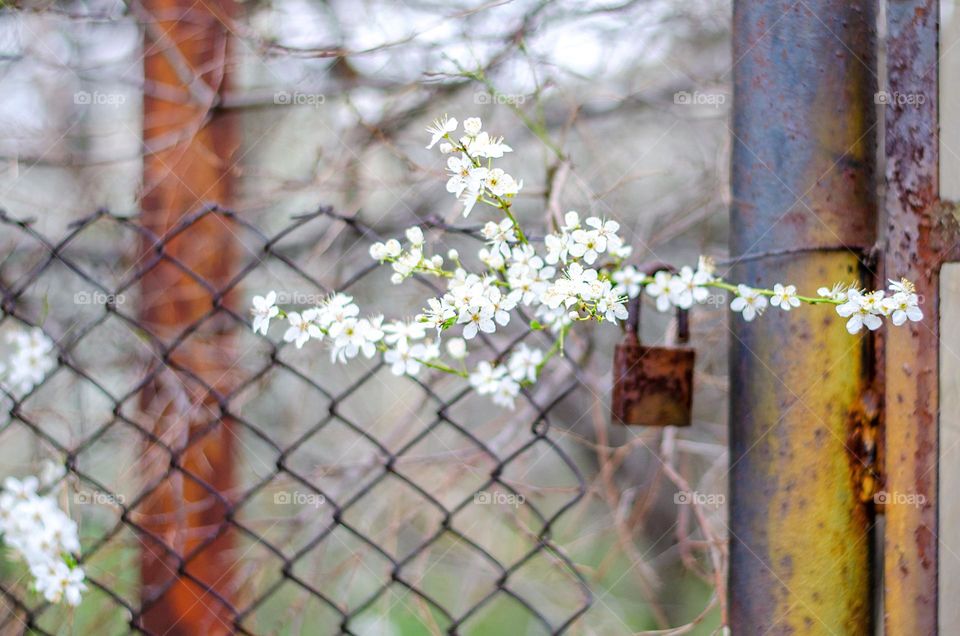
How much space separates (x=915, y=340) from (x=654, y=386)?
1.03 feet

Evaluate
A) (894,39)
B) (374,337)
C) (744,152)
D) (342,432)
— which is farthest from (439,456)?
(894,39)

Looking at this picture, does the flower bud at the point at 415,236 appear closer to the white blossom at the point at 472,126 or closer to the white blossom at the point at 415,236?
the white blossom at the point at 415,236

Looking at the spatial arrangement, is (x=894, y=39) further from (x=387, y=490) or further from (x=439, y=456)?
(x=387, y=490)

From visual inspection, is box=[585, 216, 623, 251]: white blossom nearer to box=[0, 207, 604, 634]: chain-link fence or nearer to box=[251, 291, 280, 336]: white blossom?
box=[251, 291, 280, 336]: white blossom

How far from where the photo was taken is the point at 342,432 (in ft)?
9.84

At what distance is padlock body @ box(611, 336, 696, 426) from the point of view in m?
0.98

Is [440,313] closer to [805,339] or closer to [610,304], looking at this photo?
[610,304]

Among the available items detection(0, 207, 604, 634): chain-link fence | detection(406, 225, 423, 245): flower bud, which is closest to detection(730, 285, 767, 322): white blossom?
detection(406, 225, 423, 245): flower bud

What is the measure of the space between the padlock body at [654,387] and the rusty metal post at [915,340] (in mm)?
247

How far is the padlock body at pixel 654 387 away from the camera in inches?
38.6

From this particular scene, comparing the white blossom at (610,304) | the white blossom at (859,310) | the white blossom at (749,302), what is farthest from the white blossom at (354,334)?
the white blossom at (859,310)

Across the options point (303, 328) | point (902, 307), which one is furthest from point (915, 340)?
point (303, 328)

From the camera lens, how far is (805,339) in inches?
33.1

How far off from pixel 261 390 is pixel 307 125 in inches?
48.0
